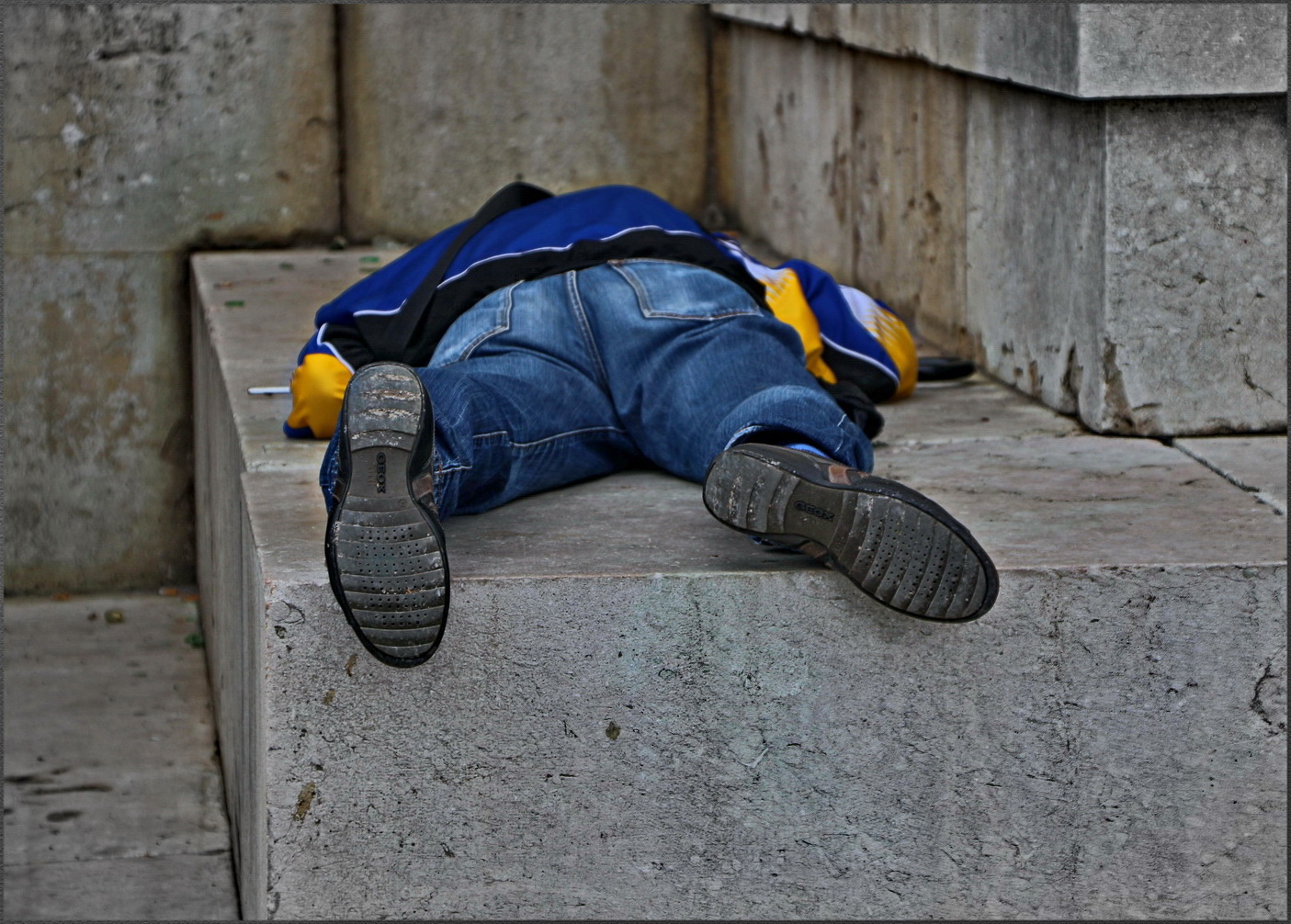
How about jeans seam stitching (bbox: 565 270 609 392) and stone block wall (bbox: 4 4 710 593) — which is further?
stone block wall (bbox: 4 4 710 593)

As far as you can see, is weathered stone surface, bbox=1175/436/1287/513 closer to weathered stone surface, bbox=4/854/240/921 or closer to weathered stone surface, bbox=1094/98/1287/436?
weathered stone surface, bbox=1094/98/1287/436

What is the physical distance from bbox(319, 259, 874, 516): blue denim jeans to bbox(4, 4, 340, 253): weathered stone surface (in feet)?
7.64

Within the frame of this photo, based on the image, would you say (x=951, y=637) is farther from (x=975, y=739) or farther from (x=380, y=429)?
(x=380, y=429)

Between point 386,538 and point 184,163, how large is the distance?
10.2 ft

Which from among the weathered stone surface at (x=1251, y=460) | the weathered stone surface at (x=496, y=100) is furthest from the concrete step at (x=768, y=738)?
the weathered stone surface at (x=496, y=100)

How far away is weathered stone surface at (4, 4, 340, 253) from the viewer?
14.9ft

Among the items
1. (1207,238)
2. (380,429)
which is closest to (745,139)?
(1207,238)

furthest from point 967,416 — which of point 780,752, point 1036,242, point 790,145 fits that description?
point 790,145

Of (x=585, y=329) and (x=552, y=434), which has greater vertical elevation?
(x=585, y=329)

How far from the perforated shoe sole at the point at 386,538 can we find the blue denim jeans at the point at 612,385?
Answer: 0.74 feet

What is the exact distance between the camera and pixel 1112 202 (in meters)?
2.79

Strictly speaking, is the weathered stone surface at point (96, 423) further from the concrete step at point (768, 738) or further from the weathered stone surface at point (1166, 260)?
the weathered stone surface at point (1166, 260)

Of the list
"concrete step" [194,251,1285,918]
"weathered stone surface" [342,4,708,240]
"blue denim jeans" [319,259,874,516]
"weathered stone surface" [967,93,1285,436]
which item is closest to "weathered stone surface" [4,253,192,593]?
"weathered stone surface" [342,4,708,240]

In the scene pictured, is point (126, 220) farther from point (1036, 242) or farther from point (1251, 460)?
point (1251, 460)
